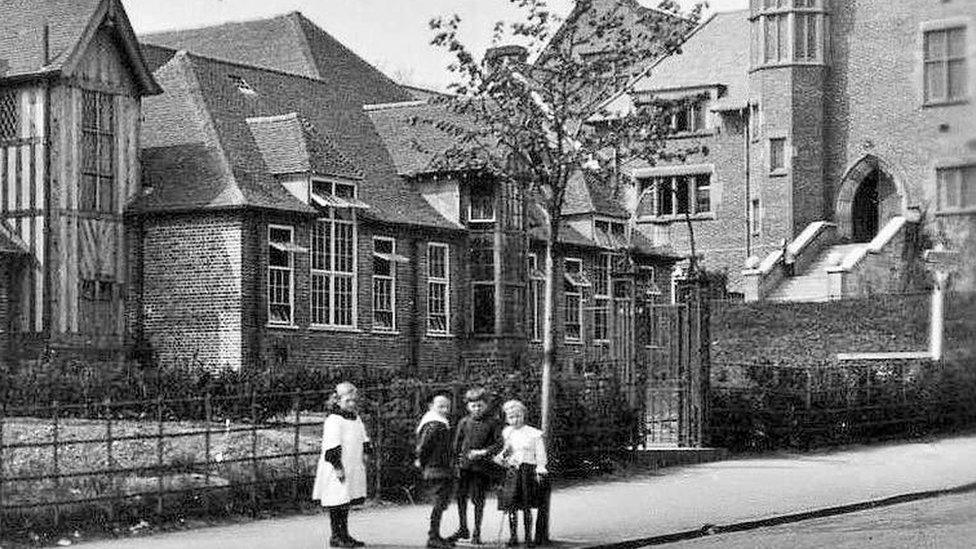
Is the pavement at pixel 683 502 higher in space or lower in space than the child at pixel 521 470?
lower

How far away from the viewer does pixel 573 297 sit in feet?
163

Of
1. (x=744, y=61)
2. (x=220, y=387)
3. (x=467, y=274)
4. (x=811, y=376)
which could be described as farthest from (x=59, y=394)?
(x=744, y=61)

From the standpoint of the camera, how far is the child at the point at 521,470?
54.0 ft

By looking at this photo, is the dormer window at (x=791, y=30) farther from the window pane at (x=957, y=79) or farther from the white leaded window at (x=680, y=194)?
the window pane at (x=957, y=79)

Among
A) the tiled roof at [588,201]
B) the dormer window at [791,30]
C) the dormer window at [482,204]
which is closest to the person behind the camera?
the dormer window at [482,204]

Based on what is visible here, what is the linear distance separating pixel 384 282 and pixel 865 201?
2216 cm

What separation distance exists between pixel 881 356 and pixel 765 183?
2157 centimetres

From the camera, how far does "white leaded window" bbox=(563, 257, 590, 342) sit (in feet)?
161

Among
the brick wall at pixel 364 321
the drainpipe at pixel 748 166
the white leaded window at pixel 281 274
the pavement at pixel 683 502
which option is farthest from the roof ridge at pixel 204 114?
the drainpipe at pixel 748 166

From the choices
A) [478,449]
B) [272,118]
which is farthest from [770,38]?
[478,449]

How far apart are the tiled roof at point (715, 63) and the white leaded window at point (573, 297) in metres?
13.4

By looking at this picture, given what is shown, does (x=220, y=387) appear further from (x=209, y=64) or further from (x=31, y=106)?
(x=209, y=64)

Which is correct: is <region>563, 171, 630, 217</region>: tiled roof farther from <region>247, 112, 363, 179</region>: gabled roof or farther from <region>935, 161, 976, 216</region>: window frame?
<region>935, 161, 976, 216</region>: window frame

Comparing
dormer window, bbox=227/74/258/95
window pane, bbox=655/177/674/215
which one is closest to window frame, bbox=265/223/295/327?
dormer window, bbox=227/74/258/95
